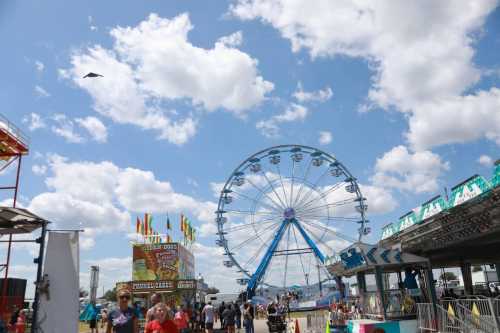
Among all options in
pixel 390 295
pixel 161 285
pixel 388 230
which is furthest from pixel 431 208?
pixel 161 285

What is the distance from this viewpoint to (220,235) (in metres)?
38.6

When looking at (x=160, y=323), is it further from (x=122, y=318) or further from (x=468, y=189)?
(x=468, y=189)

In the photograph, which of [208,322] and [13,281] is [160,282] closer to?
[13,281]

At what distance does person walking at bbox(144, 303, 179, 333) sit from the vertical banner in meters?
3.54

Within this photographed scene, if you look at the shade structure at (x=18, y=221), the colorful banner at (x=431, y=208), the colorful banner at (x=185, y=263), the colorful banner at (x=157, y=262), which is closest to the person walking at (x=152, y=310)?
the shade structure at (x=18, y=221)

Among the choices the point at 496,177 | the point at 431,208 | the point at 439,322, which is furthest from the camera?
the point at 431,208

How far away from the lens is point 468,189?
12086 mm

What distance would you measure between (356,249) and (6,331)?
11548mm

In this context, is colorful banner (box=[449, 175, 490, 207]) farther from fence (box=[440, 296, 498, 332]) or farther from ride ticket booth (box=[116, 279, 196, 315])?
ride ticket booth (box=[116, 279, 196, 315])

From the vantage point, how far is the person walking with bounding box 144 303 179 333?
5746 mm

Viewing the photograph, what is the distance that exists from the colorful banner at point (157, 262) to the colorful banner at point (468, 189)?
34.8 metres

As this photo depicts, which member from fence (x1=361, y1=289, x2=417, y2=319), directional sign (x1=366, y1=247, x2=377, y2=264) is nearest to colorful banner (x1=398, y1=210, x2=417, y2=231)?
directional sign (x1=366, y1=247, x2=377, y2=264)

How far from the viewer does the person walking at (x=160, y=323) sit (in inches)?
226

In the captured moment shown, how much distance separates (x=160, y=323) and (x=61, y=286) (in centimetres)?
384
